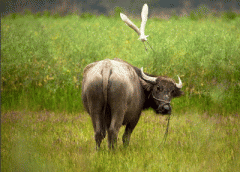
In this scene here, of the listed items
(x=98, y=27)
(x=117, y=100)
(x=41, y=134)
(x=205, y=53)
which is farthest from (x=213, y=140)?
(x=98, y=27)

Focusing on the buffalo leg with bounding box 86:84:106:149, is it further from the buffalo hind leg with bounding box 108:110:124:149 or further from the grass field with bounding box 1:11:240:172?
the grass field with bounding box 1:11:240:172

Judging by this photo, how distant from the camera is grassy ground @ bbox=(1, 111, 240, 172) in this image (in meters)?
3.85

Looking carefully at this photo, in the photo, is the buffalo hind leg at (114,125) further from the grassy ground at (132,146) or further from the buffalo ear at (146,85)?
the buffalo ear at (146,85)

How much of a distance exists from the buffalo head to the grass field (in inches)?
30.4

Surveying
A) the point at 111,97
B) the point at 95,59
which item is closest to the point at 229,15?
the point at 95,59

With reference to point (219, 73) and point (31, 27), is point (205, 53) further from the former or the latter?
point (31, 27)

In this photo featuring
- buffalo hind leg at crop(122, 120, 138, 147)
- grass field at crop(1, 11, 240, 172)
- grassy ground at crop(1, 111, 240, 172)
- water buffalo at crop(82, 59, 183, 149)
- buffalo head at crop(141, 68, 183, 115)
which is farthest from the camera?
buffalo hind leg at crop(122, 120, 138, 147)

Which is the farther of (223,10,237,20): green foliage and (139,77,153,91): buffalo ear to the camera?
(223,10,237,20): green foliage

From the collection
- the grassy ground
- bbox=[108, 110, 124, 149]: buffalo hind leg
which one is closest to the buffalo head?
the grassy ground

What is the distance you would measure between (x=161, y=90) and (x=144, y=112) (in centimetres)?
327

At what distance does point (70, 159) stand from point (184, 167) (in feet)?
5.61

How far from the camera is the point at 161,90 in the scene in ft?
16.4

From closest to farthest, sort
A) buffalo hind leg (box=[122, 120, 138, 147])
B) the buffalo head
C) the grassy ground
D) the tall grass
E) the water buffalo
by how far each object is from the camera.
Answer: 1. the grassy ground
2. the water buffalo
3. the buffalo head
4. buffalo hind leg (box=[122, 120, 138, 147])
5. the tall grass

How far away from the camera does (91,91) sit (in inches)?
160
